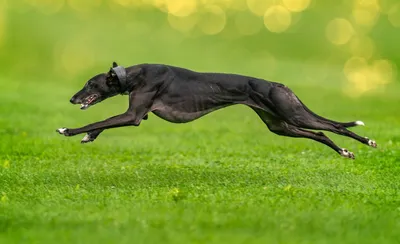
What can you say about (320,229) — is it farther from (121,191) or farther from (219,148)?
(219,148)

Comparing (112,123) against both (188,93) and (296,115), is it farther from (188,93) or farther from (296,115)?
(296,115)

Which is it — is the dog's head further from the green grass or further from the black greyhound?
the green grass

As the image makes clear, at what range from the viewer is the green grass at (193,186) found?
30.3 ft

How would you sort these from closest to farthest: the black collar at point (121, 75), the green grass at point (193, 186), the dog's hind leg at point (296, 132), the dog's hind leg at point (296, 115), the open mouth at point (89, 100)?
the green grass at point (193, 186) → the black collar at point (121, 75) → the open mouth at point (89, 100) → the dog's hind leg at point (296, 115) → the dog's hind leg at point (296, 132)

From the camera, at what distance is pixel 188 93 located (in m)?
12.4

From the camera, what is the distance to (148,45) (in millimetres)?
35500

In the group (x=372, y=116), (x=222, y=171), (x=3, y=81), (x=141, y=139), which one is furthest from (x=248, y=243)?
(x=3, y=81)

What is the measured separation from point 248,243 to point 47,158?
27.2ft

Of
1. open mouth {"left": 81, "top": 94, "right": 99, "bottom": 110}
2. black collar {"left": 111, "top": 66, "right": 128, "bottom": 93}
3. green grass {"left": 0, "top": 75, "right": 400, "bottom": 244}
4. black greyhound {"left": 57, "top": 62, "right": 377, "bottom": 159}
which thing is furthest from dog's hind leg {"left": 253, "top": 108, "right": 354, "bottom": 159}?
open mouth {"left": 81, "top": 94, "right": 99, "bottom": 110}

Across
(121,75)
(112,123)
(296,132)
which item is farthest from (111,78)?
(296,132)

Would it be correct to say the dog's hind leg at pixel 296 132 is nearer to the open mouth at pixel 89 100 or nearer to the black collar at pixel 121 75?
the black collar at pixel 121 75

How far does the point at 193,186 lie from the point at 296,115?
2135 millimetres

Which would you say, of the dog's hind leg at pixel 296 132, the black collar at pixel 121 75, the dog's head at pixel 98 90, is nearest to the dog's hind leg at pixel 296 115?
the dog's hind leg at pixel 296 132

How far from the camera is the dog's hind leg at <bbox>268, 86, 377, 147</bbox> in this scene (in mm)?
12430
